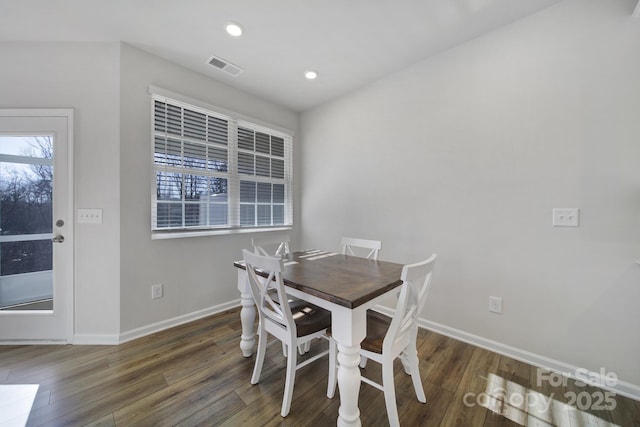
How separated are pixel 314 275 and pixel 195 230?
66.9 inches

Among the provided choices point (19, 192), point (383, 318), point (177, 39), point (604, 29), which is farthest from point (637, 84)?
point (19, 192)

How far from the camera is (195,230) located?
264cm

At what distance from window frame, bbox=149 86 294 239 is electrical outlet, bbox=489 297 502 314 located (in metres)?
2.53

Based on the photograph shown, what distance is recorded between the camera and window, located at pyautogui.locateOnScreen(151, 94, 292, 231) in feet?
8.04

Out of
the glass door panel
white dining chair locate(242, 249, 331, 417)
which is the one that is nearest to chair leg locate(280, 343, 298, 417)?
white dining chair locate(242, 249, 331, 417)

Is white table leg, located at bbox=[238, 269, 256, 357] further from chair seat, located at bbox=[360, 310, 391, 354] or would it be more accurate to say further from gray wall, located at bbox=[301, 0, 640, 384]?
gray wall, located at bbox=[301, 0, 640, 384]

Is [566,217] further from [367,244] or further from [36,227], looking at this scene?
[36,227]

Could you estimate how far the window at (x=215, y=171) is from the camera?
245 centimetres

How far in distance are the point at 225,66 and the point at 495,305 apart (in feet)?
11.1

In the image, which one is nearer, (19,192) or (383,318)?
(383,318)

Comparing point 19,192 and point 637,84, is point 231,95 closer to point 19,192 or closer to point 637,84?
point 19,192

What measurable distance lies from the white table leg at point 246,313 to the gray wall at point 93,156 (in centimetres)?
121

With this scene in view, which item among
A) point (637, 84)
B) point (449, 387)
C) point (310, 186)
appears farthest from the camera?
point (310, 186)

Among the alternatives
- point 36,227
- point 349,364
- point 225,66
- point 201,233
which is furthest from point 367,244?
point 36,227
